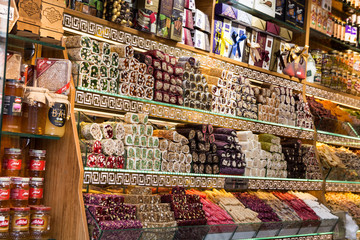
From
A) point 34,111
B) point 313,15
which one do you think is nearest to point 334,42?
point 313,15

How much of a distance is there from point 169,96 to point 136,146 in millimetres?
645

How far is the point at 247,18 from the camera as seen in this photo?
5184mm

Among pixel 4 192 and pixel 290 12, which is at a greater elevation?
pixel 290 12

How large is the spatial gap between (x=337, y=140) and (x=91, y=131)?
→ 3.97 metres

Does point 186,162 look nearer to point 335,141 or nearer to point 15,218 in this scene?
point 15,218

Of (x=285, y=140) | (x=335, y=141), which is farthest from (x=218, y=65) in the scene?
(x=335, y=141)

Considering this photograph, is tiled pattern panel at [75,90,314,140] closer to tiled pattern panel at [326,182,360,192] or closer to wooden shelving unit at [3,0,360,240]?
wooden shelving unit at [3,0,360,240]

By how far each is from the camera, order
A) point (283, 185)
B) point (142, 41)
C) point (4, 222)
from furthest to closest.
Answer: point (283, 185) → point (142, 41) → point (4, 222)

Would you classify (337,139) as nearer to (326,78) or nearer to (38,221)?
(326,78)

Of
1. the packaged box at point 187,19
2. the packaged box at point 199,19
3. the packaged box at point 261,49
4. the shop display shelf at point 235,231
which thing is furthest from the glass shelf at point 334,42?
the shop display shelf at point 235,231

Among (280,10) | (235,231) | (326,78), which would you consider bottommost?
(235,231)

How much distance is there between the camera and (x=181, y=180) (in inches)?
161

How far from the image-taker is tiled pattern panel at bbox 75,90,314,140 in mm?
3510

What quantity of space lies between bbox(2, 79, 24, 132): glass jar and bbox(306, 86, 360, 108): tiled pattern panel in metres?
4.20
